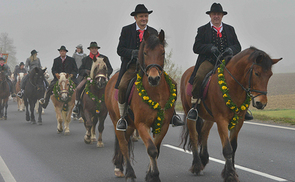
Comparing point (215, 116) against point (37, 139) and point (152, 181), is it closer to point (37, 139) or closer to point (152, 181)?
point (152, 181)

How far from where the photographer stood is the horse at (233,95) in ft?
17.9

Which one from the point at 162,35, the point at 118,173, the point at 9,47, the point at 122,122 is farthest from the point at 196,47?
the point at 9,47

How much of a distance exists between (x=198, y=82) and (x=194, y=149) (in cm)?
133

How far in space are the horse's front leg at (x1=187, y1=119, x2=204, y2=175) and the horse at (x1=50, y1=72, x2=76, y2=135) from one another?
567 cm

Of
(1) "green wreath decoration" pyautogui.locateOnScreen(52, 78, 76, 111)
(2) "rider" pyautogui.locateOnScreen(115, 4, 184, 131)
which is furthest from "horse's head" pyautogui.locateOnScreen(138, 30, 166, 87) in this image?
(1) "green wreath decoration" pyautogui.locateOnScreen(52, 78, 76, 111)

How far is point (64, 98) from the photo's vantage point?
37.6 ft

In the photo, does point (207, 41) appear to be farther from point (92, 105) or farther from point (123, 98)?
point (92, 105)

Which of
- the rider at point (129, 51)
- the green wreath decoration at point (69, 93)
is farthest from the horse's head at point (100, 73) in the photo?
the rider at point (129, 51)

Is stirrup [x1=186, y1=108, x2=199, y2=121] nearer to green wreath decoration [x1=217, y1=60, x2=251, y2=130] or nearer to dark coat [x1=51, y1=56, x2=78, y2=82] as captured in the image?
green wreath decoration [x1=217, y1=60, x2=251, y2=130]

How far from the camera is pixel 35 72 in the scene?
14.4 meters

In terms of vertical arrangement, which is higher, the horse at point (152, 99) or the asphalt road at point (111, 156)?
the horse at point (152, 99)

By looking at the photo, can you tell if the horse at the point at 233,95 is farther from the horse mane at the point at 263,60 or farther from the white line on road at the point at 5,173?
the white line on road at the point at 5,173

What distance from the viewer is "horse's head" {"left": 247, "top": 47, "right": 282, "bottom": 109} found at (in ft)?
17.7

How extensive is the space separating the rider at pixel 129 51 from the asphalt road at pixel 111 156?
1208 mm
